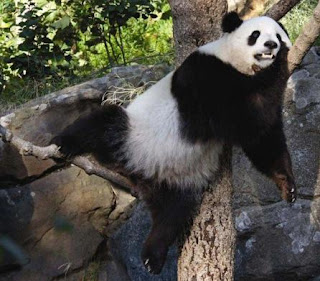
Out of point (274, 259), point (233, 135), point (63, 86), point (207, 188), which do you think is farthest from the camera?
point (63, 86)

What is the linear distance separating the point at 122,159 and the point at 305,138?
1.87m

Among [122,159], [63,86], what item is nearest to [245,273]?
[122,159]

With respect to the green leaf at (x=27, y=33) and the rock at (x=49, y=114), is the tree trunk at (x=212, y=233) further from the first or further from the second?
the green leaf at (x=27, y=33)

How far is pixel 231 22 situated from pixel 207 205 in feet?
2.85

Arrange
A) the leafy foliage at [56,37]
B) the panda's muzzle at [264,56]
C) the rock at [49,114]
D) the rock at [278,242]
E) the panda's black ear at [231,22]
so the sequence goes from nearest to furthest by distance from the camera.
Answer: the panda's muzzle at [264,56] < the panda's black ear at [231,22] < the rock at [278,242] < the rock at [49,114] < the leafy foliage at [56,37]

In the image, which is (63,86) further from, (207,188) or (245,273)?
(207,188)

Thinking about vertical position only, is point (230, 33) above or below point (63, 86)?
above

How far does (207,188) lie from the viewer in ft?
9.58

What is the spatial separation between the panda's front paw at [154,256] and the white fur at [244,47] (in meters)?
0.97

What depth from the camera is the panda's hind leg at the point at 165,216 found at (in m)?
2.90

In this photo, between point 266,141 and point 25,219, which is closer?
point 266,141

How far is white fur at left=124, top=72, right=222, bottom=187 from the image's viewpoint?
287cm

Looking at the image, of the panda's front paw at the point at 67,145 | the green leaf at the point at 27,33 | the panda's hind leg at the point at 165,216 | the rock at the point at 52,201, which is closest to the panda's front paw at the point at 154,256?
the panda's hind leg at the point at 165,216

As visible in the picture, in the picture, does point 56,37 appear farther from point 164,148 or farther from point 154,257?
point 154,257
